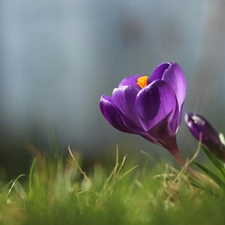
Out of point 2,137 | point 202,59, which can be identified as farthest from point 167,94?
point 2,137

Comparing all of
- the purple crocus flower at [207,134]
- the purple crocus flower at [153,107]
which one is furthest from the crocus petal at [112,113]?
the purple crocus flower at [207,134]

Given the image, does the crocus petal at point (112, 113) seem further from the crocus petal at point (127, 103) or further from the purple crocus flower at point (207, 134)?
the purple crocus flower at point (207, 134)

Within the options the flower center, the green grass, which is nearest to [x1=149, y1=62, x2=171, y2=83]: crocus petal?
the flower center

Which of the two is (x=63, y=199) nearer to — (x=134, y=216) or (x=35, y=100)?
(x=134, y=216)

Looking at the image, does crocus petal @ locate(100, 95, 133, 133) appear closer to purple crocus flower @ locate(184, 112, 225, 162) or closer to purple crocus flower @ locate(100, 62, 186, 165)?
purple crocus flower @ locate(100, 62, 186, 165)

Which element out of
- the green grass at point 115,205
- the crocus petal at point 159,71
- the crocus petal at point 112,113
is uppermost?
the crocus petal at point 159,71

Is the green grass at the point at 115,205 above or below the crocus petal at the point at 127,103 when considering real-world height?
below

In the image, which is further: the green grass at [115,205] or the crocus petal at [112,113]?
the crocus petal at [112,113]

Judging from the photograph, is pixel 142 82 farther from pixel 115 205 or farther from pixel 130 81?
pixel 115 205
